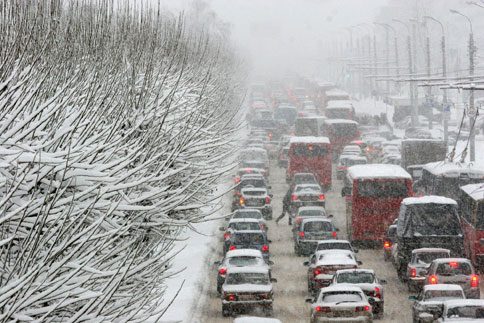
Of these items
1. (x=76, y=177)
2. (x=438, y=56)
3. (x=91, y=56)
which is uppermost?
(x=91, y=56)

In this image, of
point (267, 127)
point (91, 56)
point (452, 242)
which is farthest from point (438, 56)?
point (91, 56)

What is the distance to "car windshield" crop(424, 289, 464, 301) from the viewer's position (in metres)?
19.0

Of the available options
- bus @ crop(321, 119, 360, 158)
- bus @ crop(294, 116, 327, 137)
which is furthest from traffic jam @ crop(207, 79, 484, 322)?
bus @ crop(294, 116, 327, 137)

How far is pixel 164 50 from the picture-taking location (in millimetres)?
21656

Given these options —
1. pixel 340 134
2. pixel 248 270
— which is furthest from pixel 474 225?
pixel 340 134

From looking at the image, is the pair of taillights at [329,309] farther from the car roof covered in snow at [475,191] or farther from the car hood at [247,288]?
the car roof covered in snow at [475,191]

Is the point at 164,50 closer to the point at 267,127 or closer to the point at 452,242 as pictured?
the point at 452,242

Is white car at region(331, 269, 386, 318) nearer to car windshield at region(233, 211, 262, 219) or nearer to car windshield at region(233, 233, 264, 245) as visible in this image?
car windshield at region(233, 233, 264, 245)

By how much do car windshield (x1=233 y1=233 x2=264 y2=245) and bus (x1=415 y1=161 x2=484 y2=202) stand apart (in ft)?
28.8

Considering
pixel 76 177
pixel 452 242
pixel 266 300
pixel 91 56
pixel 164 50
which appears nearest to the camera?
pixel 76 177

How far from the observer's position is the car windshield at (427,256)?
23.0 m

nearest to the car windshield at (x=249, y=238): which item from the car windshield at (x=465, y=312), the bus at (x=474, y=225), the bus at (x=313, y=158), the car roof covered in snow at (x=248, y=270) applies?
the car roof covered in snow at (x=248, y=270)

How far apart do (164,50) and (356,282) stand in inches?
271

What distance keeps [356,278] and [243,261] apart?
9.50 feet
